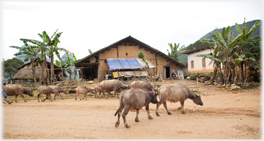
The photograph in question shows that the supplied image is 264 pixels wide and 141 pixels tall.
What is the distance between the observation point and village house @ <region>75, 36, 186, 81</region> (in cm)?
2213

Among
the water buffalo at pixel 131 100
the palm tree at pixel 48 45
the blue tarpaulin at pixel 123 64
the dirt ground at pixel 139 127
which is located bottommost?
the dirt ground at pixel 139 127

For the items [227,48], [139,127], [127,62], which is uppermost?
[227,48]

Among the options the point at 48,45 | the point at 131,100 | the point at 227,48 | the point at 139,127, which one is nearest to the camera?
the point at 139,127

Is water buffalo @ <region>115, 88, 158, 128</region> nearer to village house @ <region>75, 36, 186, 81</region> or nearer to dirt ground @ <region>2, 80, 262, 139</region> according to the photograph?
dirt ground @ <region>2, 80, 262, 139</region>

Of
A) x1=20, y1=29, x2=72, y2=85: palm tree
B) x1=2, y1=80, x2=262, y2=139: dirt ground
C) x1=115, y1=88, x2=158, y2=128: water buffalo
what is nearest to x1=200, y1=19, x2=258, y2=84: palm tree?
x1=2, y1=80, x2=262, y2=139: dirt ground

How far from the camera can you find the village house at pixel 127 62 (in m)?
22.1

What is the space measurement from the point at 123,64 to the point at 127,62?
3.18 feet

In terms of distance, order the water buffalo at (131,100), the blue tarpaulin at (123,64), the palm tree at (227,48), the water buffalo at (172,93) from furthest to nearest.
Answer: the blue tarpaulin at (123,64) → the palm tree at (227,48) → the water buffalo at (172,93) → the water buffalo at (131,100)

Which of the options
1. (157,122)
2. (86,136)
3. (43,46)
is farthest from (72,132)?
(43,46)

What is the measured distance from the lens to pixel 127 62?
23375mm

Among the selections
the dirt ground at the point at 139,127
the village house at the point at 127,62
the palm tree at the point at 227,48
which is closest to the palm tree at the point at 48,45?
the village house at the point at 127,62

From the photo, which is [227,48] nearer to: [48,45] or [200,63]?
[200,63]

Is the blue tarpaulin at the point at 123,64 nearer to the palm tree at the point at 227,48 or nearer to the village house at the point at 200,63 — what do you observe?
the palm tree at the point at 227,48

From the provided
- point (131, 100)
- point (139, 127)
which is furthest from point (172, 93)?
point (139, 127)
